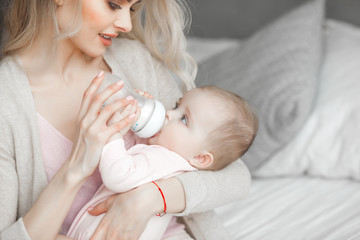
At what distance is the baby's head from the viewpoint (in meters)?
1.37

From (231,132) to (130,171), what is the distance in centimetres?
35

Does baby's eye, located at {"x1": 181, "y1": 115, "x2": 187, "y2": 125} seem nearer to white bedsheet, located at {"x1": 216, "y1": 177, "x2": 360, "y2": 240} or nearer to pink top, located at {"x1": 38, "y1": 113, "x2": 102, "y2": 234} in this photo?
pink top, located at {"x1": 38, "y1": 113, "x2": 102, "y2": 234}

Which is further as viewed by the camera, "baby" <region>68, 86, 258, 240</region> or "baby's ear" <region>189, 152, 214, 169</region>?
"baby's ear" <region>189, 152, 214, 169</region>

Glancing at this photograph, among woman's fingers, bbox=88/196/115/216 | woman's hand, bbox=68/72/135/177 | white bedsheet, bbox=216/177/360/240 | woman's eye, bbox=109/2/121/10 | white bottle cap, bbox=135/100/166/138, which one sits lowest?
white bedsheet, bbox=216/177/360/240

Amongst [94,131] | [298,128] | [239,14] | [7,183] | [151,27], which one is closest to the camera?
[94,131]

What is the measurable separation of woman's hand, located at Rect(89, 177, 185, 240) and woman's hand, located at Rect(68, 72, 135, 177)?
128 millimetres

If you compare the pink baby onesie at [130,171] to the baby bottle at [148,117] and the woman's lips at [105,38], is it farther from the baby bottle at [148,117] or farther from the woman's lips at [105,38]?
the woman's lips at [105,38]

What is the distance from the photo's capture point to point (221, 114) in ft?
4.53

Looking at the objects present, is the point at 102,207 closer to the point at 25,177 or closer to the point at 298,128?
the point at 25,177

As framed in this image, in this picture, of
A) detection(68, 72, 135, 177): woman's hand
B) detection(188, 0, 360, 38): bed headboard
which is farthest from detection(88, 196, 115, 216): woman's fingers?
detection(188, 0, 360, 38): bed headboard

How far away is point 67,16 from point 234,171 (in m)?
0.71

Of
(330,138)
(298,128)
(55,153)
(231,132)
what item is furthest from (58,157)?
(330,138)

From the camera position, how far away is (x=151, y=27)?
167 cm

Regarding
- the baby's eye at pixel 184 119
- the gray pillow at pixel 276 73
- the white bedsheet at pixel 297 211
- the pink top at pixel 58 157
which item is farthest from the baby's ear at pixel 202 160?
the gray pillow at pixel 276 73
